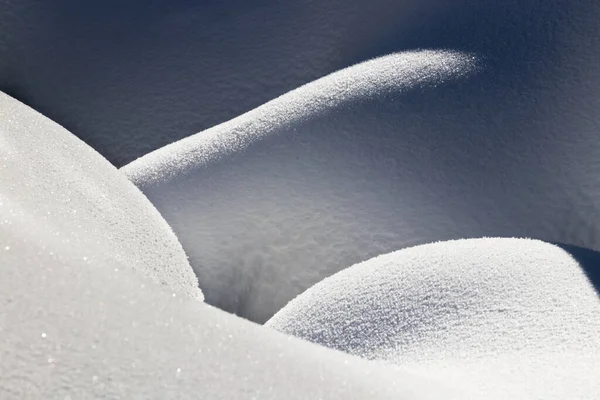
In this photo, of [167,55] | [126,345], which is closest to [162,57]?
[167,55]

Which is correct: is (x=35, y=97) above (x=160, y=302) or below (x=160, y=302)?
above

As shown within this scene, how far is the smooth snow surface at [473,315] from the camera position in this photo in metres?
0.72

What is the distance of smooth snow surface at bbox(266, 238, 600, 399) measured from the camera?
0.72 m

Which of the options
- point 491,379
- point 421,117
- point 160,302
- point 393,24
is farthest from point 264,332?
point 393,24

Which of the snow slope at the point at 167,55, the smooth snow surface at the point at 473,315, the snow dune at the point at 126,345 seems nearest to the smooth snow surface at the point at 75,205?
the snow dune at the point at 126,345

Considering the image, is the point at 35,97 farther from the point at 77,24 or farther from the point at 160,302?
the point at 160,302

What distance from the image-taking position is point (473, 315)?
2.80 feet

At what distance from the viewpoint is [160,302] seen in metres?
0.52

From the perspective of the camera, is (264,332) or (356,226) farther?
(356,226)

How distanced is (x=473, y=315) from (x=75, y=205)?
0.42 m

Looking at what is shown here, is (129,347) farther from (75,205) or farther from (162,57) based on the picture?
(162,57)

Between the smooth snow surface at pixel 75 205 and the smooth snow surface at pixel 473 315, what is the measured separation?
18cm

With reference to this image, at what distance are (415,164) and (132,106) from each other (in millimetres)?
609

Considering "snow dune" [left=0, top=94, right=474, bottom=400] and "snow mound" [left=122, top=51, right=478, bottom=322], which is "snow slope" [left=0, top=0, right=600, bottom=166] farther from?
"snow dune" [left=0, top=94, right=474, bottom=400]
